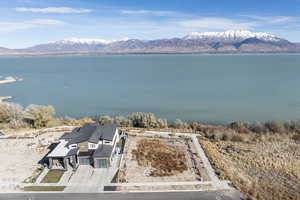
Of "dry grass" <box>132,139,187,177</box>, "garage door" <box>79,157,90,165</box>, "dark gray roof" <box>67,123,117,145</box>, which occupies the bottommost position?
"dry grass" <box>132,139,187,177</box>

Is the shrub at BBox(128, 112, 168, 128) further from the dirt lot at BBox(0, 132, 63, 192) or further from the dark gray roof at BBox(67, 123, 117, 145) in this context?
the dirt lot at BBox(0, 132, 63, 192)

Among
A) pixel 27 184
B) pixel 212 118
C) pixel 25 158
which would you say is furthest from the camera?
pixel 212 118

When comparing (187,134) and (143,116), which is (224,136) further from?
(143,116)

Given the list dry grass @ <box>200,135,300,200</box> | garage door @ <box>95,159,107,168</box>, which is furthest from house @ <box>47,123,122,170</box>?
dry grass @ <box>200,135,300,200</box>

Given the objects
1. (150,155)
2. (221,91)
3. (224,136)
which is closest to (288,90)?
(221,91)

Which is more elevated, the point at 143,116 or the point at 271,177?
the point at 143,116

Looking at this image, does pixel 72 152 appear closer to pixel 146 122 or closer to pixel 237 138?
pixel 146 122

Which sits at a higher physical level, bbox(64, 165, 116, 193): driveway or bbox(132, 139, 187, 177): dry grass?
bbox(132, 139, 187, 177): dry grass

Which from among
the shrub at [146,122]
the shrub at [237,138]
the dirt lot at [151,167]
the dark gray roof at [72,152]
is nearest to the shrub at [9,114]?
the dark gray roof at [72,152]
